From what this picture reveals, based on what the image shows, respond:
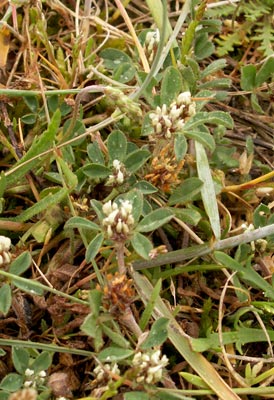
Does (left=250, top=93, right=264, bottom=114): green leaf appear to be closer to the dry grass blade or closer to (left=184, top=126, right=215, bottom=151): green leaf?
(left=184, top=126, right=215, bottom=151): green leaf

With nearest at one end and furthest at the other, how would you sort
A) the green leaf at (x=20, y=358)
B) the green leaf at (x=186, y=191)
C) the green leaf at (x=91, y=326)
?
the green leaf at (x=91, y=326)
the green leaf at (x=20, y=358)
the green leaf at (x=186, y=191)

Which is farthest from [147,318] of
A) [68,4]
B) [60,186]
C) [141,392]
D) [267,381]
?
[68,4]

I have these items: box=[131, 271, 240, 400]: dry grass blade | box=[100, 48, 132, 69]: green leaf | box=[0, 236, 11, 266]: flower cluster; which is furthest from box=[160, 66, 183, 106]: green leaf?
box=[0, 236, 11, 266]: flower cluster

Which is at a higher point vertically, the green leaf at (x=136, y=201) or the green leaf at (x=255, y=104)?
the green leaf at (x=136, y=201)

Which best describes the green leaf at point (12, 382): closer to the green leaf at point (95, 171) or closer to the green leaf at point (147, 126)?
the green leaf at point (95, 171)

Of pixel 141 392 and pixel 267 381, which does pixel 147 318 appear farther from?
pixel 267 381

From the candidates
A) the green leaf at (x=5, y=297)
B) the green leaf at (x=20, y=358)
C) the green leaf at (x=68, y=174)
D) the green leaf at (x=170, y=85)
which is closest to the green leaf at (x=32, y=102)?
the green leaf at (x=68, y=174)

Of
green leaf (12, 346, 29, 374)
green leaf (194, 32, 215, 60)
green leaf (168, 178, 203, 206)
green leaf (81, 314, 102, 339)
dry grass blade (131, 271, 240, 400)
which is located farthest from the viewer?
green leaf (194, 32, 215, 60)
